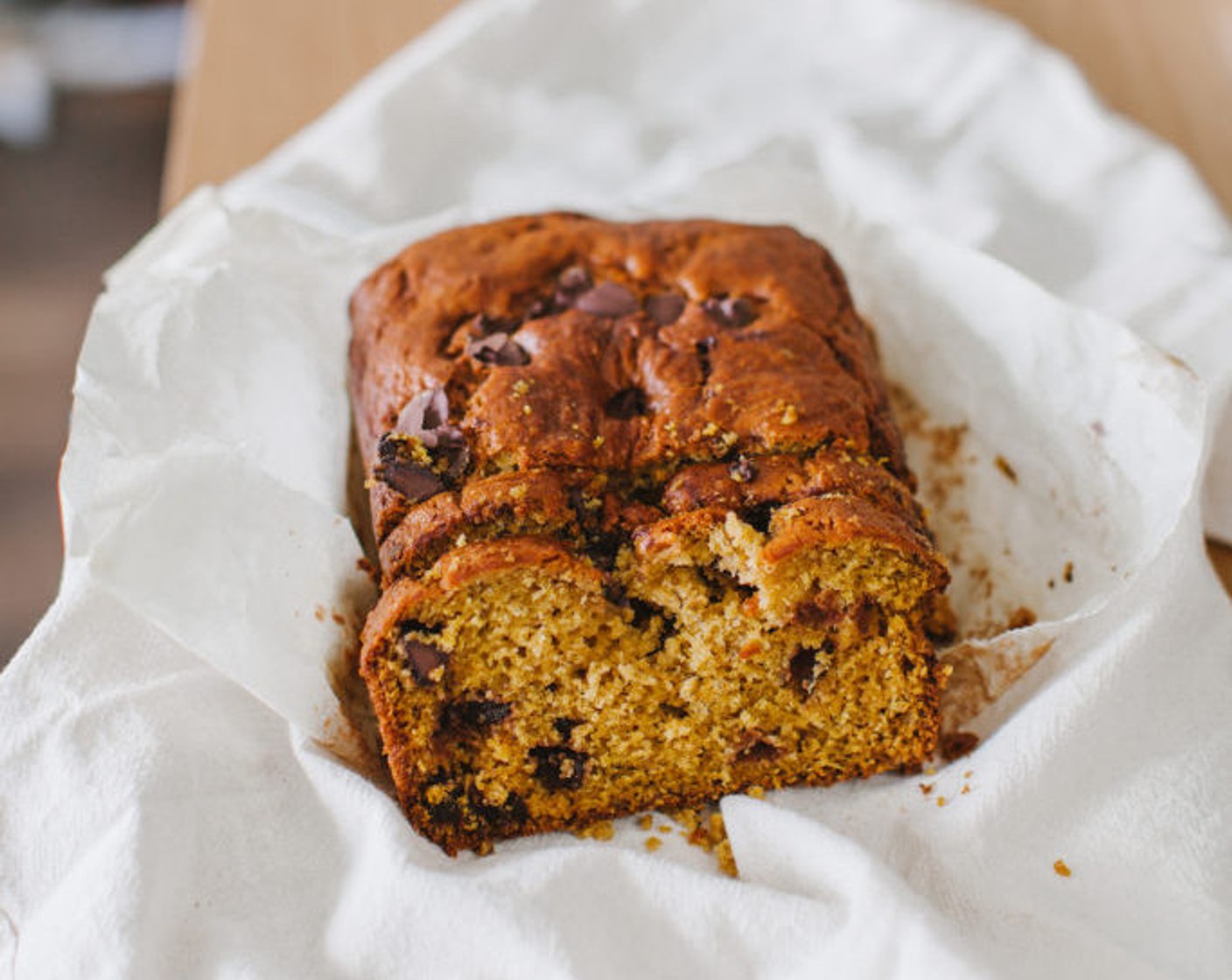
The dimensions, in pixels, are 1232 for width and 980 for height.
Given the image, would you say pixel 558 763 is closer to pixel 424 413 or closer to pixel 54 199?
pixel 424 413

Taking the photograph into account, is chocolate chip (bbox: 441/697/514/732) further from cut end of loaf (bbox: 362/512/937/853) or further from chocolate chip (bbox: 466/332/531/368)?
chocolate chip (bbox: 466/332/531/368)

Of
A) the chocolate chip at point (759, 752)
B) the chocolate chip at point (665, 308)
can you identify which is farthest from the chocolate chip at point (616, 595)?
the chocolate chip at point (665, 308)

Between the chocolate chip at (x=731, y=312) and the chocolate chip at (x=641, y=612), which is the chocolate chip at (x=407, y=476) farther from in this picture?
the chocolate chip at (x=731, y=312)

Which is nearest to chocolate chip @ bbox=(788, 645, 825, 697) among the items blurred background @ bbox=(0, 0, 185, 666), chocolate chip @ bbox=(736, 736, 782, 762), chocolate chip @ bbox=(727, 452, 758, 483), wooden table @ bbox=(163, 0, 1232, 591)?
chocolate chip @ bbox=(736, 736, 782, 762)

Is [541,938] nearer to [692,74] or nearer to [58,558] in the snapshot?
[692,74]

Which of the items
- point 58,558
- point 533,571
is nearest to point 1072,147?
point 533,571

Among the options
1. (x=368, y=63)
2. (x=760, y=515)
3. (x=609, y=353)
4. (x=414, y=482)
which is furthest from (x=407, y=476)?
(x=368, y=63)
